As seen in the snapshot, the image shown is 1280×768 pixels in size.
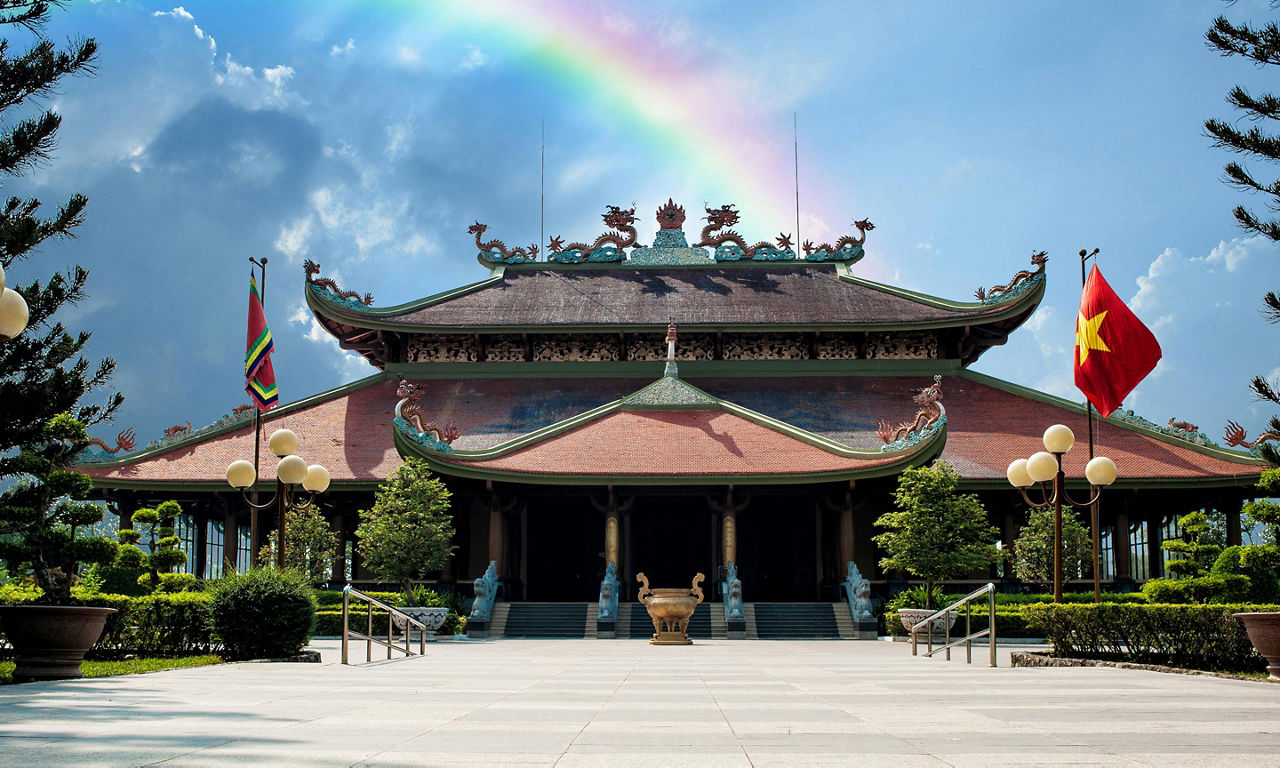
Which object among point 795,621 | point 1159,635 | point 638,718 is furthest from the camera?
point 795,621

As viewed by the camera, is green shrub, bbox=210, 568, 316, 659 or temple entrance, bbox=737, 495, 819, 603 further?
temple entrance, bbox=737, 495, 819, 603

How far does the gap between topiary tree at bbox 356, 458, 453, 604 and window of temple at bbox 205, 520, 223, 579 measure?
939 cm

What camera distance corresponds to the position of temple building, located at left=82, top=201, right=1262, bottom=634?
30.2m

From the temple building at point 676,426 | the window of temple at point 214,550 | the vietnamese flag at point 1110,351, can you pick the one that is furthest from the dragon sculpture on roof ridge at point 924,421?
the window of temple at point 214,550

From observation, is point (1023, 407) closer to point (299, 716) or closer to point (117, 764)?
point (299, 716)

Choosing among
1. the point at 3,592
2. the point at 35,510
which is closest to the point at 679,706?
the point at 35,510

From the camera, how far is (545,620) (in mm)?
28797

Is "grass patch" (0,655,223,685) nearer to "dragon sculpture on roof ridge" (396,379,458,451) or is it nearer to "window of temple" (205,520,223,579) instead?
"dragon sculpture on roof ridge" (396,379,458,451)

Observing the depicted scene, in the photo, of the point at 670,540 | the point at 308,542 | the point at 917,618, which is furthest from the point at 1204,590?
the point at 308,542

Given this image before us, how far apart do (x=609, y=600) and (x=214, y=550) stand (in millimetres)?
16140

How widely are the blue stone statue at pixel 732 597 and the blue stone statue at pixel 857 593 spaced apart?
8.91 feet

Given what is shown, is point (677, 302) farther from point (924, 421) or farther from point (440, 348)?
point (924, 421)

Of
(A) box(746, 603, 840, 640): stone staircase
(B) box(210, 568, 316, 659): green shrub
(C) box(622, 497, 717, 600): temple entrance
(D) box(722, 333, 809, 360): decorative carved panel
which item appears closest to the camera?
(B) box(210, 568, 316, 659): green shrub

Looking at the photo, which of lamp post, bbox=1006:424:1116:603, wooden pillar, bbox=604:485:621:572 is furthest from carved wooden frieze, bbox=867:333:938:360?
lamp post, bbox=1006:424:1116:603
